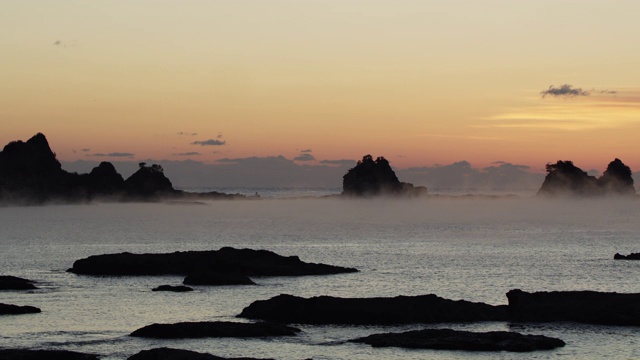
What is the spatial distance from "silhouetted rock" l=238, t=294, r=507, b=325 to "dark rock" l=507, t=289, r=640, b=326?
147 cm

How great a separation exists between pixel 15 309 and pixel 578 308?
35588 millimetres

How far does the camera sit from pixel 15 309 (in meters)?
69.6

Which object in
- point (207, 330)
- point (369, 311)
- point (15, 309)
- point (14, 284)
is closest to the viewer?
point (207, 330)

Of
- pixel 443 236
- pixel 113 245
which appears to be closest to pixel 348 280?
pixel 113 245

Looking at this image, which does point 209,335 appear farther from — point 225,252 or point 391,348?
point 225,252

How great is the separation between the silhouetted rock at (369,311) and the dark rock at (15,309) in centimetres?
1393

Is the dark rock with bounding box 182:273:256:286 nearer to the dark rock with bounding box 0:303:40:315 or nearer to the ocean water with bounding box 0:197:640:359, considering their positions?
the ocean water with bounding box 0:197:640:359

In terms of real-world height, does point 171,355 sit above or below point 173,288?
below

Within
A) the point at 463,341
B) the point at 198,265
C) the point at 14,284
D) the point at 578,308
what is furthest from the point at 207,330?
the point at 198,265

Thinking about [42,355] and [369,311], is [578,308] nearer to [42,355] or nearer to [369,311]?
[369,311]

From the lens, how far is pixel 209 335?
61.0 m

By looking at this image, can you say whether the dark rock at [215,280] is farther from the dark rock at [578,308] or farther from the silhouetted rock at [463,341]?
the silhouetted rock at [463,341]

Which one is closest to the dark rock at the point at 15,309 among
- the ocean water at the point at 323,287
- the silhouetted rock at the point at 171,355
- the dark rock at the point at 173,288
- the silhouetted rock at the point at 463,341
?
the ocean water at the point at 323,287

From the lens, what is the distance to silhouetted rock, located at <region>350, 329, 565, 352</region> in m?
57.2
